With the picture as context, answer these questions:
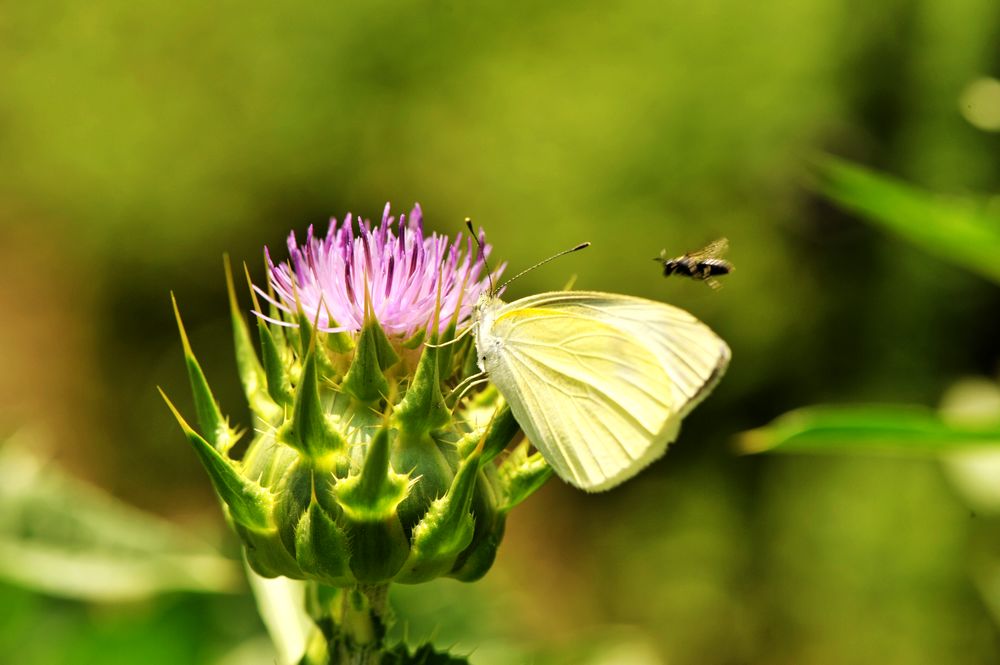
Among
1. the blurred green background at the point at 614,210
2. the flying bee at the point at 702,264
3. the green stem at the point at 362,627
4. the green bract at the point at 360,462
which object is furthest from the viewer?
the blurred green background at the point at 614,210

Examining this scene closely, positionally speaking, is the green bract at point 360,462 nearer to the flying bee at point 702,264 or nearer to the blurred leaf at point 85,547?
the flying bee at point 702,264

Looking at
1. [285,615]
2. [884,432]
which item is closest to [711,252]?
[884,432]

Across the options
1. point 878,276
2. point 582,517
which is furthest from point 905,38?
point 582,517

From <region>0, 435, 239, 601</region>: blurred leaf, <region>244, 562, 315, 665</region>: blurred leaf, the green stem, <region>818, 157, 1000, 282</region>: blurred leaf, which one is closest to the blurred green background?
<region>0, 435, 239, 601</region>: blurred leaf

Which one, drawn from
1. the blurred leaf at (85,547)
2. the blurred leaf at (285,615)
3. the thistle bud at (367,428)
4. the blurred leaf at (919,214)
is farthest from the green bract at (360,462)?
the blurred leaf at (85,547)

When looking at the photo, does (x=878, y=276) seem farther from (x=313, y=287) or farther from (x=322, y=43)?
(x=313, y=287)

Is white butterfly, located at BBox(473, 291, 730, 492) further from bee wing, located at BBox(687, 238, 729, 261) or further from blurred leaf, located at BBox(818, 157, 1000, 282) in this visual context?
blurred leaf, located at BBox(818, 157, 1000, 282)

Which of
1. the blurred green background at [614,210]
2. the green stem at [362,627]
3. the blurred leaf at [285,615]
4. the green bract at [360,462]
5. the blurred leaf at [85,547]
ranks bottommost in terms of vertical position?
the blurred green background at [614,210]
